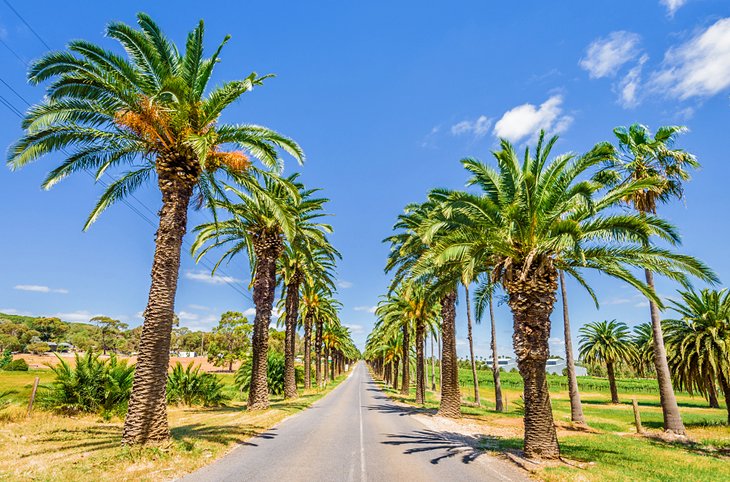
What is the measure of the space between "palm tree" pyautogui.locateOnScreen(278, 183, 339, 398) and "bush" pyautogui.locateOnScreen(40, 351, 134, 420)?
35.4ft

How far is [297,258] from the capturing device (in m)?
28.5

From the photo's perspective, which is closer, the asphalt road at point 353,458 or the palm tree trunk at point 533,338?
the asphalt road at point 353,458

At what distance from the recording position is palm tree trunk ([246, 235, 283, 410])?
21.6 m

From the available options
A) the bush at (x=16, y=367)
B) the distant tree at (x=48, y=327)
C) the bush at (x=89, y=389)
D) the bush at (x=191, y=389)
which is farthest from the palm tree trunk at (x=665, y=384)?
the distant tree at (x=48, y=327)

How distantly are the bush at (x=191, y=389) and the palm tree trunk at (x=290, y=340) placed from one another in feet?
21.4

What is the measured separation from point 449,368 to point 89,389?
57.2 ft

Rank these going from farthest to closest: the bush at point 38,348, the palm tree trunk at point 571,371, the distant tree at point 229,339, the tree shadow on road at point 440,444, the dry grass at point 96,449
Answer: the bush at point 38,348 < the distant tree at point 229,339 < the palm tree trunk at point 571,371 < the tree shadow on road at point 440,444 < the dry grass at point 96,449

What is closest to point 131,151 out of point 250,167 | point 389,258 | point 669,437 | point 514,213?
point 250,167

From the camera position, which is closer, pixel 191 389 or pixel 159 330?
pixel 159 330

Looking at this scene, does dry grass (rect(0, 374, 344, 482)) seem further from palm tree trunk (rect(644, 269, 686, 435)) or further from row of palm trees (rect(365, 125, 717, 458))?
palm tree trunk (rect(644, 269, 686, 435))

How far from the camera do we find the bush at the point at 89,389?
15383 mm

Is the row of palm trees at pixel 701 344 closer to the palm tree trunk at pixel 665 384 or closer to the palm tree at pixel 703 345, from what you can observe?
the palm tree at pixel 703 345

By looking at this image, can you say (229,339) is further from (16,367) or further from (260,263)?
(260,263)

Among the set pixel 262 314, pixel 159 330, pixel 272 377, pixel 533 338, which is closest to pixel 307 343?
pixel 272 377
